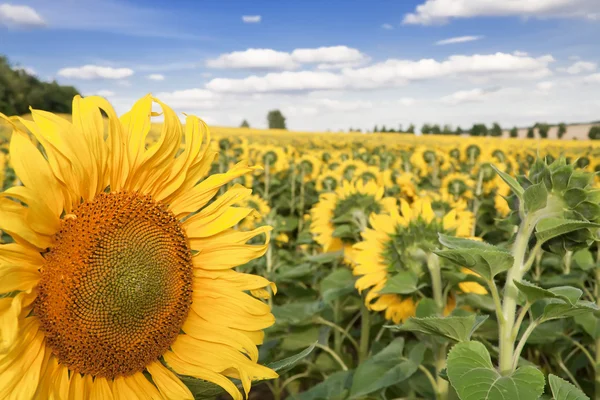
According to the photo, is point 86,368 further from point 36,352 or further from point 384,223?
point 384,223

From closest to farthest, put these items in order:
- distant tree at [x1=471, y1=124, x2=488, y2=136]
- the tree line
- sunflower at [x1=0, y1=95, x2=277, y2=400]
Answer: sunflower at [x1=0, y1=95, x2=277, y2=400], the tree line, distant tree at [x1=471, y1=124, x2=488, y2=136]

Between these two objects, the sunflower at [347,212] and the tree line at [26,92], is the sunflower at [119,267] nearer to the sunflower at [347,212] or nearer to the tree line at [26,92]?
the sunflower at [347,212]

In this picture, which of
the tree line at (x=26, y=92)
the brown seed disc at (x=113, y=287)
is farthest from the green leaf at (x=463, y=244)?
the tree line at (x=26, y=92)

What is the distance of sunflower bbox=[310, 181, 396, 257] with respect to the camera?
347cm

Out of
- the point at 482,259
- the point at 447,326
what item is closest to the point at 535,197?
the point at 482,259

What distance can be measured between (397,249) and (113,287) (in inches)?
53.9

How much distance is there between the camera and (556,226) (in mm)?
1431

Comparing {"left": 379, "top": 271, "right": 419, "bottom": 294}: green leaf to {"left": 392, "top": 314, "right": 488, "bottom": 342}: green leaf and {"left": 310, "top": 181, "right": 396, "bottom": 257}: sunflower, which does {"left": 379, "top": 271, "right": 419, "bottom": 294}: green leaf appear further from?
{"left": 310, "top": 181, "right": 396, "bottom": 257}: sunflower

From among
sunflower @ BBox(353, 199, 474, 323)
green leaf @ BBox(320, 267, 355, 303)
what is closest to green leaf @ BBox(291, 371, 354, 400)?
sunflower @ BBox(353, 199, 474, 323)

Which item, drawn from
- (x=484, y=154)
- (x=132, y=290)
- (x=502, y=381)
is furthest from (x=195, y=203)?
→ (x=484, y=154)

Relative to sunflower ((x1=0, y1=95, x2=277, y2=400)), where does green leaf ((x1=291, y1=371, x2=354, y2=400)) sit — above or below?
below

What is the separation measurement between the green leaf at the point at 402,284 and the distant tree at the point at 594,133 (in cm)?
4966

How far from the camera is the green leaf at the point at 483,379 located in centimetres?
127

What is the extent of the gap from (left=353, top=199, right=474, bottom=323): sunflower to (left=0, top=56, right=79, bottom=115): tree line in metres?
41.1
